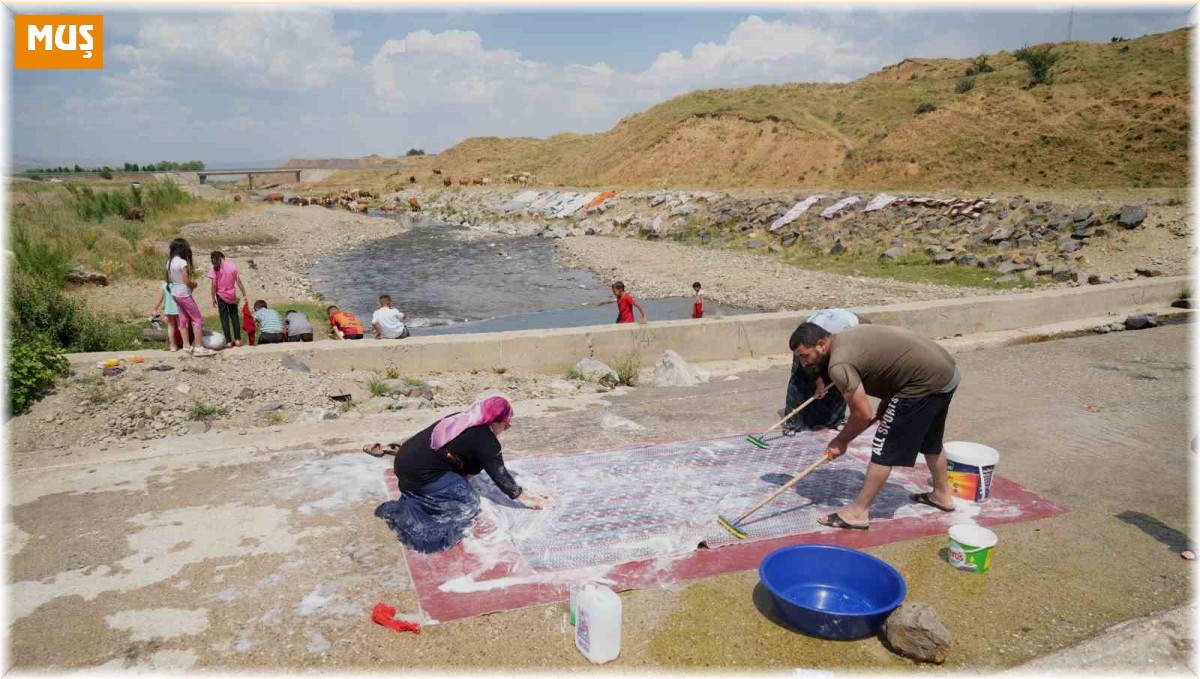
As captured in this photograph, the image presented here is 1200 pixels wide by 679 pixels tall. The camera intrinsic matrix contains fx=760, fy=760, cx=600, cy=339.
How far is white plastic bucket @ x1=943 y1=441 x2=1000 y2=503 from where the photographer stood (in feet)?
15.8

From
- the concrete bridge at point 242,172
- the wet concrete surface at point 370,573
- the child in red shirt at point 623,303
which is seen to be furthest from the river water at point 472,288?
the concrete bridge at point 242,172

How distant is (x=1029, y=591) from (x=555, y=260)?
2197cm

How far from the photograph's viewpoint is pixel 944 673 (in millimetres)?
3258

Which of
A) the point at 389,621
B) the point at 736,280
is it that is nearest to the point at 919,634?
the point at 389,621

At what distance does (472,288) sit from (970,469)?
55.4 feet

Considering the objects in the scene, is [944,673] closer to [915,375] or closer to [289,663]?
[915,375]

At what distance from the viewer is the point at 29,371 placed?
6254 mm

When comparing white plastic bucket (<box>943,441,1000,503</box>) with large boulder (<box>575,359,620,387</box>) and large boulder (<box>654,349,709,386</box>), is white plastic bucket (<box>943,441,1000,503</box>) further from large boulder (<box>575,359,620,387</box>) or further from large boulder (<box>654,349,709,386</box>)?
large boulder (<box>575,359,620,387</box>)

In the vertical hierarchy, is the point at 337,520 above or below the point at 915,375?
below

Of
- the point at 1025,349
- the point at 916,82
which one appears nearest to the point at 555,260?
the point at 1025,349

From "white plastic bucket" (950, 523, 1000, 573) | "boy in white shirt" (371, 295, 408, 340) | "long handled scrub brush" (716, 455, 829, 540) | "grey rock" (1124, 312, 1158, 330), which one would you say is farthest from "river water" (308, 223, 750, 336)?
"white plastic bucket" (950, 523, 1000, 573)

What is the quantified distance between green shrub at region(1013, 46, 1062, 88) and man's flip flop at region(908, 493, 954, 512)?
134 ft

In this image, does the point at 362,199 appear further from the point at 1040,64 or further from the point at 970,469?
the point at 970,469

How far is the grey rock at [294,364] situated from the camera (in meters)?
7.59
